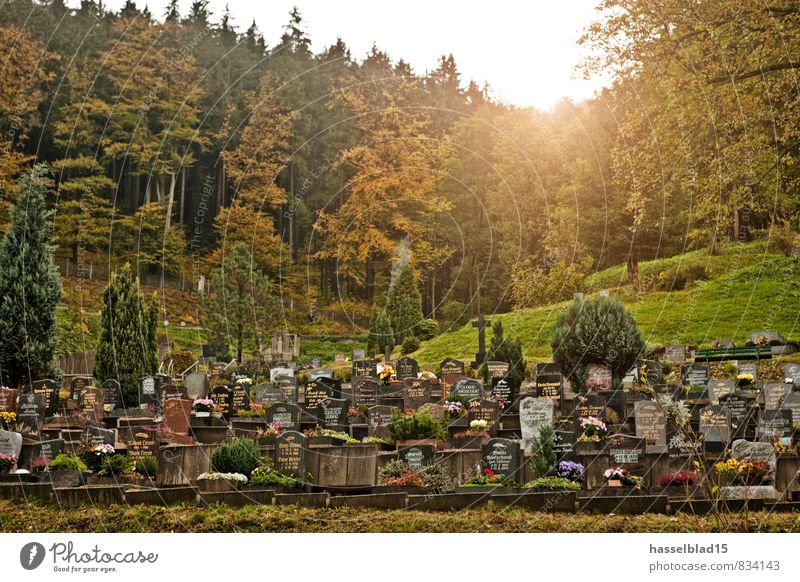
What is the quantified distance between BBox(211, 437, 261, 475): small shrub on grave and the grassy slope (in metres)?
18.0

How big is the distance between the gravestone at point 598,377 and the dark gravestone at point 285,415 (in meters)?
8.02

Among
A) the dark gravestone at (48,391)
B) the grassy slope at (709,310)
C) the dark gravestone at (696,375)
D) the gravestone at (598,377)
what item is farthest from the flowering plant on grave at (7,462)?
the grassy slope at (709,310)

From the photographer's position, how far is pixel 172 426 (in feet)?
75.0

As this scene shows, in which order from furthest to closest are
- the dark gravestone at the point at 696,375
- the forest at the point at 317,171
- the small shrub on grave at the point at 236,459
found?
the forest at the point at 317,171, the dark gravestone at the point at 696,375, the small shrub on grave at the point at 236,459

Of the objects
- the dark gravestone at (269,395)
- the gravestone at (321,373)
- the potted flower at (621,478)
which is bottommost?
the potted flower at (621,478)

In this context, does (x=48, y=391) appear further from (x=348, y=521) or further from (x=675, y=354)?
(x=675, y=354)

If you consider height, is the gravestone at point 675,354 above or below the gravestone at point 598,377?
above

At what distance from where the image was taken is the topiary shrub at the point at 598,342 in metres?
27.6

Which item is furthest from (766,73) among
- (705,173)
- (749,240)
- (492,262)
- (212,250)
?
(212,250)

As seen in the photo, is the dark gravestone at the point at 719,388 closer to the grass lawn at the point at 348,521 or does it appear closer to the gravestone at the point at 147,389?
the grass lawn at the point at 348,521

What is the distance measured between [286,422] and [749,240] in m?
25.0

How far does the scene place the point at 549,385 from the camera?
987 inches

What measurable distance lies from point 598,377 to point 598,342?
3.49ft

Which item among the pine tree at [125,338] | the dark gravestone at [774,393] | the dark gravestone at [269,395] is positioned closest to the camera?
the dark gravestone at [774,393]
